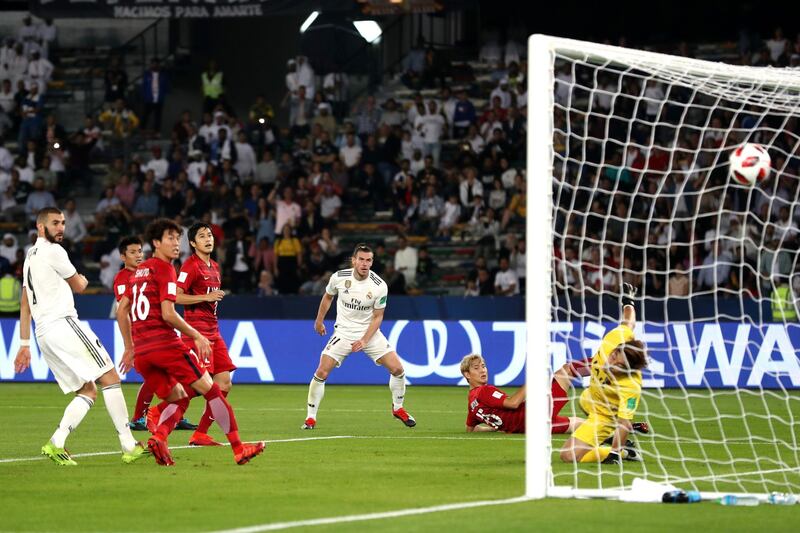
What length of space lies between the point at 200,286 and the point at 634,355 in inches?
182

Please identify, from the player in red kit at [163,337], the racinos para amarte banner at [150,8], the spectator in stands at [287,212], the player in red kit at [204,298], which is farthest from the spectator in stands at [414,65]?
the player in red kit at [163,337]

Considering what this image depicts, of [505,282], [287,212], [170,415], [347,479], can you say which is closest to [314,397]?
[170,415]

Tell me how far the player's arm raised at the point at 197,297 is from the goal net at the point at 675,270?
10.6ft

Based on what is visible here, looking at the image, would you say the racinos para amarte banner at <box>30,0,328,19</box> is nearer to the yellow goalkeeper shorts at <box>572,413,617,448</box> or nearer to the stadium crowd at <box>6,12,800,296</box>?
the stadium crowd at <box>6,12,800,296</box>

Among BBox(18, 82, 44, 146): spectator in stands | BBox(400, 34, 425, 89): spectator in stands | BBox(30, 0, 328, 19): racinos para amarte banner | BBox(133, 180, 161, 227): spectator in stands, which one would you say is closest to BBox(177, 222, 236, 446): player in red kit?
BBox(30, 0, 328, 19): racinos para amarte banner

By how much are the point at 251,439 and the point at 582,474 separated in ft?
14.3

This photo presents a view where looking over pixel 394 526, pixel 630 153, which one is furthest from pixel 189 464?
pixel 630 153

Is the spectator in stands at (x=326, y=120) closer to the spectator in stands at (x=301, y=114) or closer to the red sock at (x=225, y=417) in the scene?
the spectator in stands at (x=301, y=114)

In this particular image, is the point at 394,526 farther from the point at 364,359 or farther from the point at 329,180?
the point at 329,180

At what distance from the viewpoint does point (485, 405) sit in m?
13.8

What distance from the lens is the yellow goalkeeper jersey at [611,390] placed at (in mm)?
10656

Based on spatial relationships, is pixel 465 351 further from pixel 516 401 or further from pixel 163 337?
pixel 163 337

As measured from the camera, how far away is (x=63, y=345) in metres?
10.8

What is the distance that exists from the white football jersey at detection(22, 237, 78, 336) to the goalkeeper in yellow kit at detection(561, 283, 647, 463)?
425 cm
